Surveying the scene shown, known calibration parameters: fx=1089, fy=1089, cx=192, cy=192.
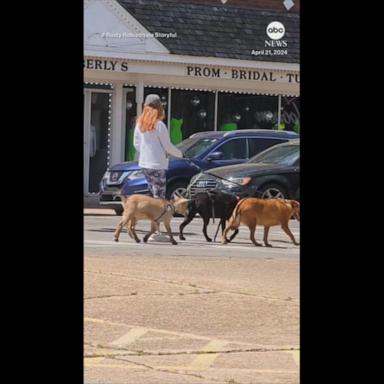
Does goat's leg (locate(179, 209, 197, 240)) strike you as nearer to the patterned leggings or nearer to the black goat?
the black goat

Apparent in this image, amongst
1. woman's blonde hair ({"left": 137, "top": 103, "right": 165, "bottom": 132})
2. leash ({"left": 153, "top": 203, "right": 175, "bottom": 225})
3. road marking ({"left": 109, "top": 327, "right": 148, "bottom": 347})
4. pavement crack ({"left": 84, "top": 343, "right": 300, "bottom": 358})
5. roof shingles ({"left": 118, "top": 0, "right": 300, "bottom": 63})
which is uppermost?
roof shingles ({"left": 118, "top": 0, "right": 300, "bottom": 63})

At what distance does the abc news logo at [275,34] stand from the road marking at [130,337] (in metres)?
6.96

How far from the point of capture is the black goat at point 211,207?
474 inches

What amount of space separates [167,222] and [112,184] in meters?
2.12

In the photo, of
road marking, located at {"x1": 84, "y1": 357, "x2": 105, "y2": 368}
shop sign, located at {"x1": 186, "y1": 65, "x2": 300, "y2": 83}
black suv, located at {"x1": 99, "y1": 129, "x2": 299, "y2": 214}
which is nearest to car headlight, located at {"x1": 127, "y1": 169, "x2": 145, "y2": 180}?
black suv, located at {"x1": 99, "y1": 129, "x2": 299, "y2": 214}

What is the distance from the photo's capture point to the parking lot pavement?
5.64 meters

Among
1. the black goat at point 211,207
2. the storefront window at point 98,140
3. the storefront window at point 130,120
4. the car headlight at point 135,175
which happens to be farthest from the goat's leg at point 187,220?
the storefront window at point 130,120

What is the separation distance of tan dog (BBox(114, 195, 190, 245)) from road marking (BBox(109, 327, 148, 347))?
4750mm

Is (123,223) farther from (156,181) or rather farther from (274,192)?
(274,192)

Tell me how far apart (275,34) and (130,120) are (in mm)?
2508
